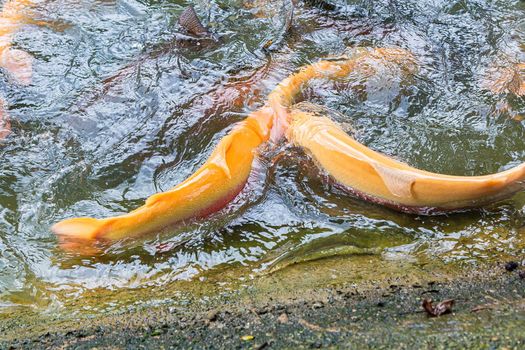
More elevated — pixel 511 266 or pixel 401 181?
pixel 401 181

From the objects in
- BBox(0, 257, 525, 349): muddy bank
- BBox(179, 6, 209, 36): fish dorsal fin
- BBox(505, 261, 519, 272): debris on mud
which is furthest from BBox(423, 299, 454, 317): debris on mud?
BBox(179, 6, 209, 36): fish dorsal fin

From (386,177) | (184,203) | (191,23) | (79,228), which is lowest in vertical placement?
(79,228)

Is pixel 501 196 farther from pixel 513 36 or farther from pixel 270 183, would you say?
pixel 513 36

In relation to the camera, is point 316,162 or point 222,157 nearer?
point 222,157

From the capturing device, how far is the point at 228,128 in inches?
178

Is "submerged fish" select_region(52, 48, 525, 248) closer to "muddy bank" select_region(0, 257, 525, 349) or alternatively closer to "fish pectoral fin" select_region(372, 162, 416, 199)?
"fish pectoral fin" select_region(372, 162, 416, 199)

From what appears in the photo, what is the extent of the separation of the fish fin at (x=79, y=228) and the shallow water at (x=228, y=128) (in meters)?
0.12

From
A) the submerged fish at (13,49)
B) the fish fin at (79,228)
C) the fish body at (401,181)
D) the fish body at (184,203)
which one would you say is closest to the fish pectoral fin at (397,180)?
the fish body at (401,181)

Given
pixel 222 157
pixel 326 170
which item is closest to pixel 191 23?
pixel 222 157

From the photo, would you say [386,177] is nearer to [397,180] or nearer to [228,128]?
[397,180]

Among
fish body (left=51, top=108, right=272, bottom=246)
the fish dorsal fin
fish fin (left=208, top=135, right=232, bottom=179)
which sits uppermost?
the fish dorsal fin

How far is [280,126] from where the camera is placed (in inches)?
180

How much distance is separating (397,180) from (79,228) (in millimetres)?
2047

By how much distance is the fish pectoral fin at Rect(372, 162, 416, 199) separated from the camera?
341 centimetres
